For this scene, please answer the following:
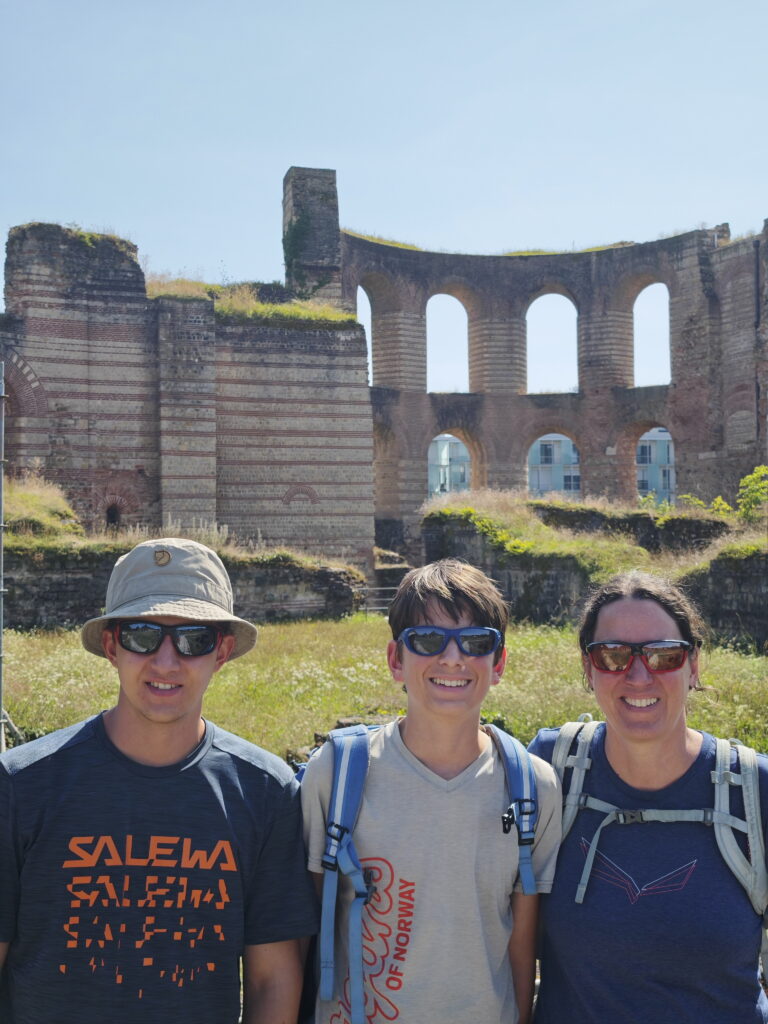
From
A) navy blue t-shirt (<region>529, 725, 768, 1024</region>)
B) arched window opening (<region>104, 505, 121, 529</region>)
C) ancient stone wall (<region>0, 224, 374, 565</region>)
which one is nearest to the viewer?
navy blue t-shirt (<region>529, 725, 768, 1024</region>)

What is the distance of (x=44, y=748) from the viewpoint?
2.28m

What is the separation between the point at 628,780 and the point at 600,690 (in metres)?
0.26

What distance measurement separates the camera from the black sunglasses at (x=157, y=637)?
7.81ft

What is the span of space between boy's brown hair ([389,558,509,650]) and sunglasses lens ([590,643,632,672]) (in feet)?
0.94

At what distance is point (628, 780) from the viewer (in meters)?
2.50

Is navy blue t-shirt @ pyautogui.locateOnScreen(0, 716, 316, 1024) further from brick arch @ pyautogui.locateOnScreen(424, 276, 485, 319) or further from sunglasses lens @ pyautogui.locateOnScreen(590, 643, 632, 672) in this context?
brick arch @ pyautogui.locateOnScreen(424, 276, 485, 319)

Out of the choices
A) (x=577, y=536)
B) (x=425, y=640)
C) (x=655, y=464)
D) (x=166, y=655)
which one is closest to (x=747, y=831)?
(x=425, y=640)

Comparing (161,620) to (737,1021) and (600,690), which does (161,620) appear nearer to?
(600,690)

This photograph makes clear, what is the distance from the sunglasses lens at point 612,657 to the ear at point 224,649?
42.3 inches

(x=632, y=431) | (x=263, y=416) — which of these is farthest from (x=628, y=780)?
(x=632, y=431)

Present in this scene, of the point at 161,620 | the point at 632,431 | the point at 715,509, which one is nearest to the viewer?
the point at 161,620

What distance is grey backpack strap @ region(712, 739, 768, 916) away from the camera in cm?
228

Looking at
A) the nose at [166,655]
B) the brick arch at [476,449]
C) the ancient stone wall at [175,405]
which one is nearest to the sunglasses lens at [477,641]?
the nose at [166,655]

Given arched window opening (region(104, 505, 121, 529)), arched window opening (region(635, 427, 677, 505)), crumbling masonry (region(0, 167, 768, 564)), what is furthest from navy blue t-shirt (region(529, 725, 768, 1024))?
arched window opening (region(635, 427, 677, 505))
